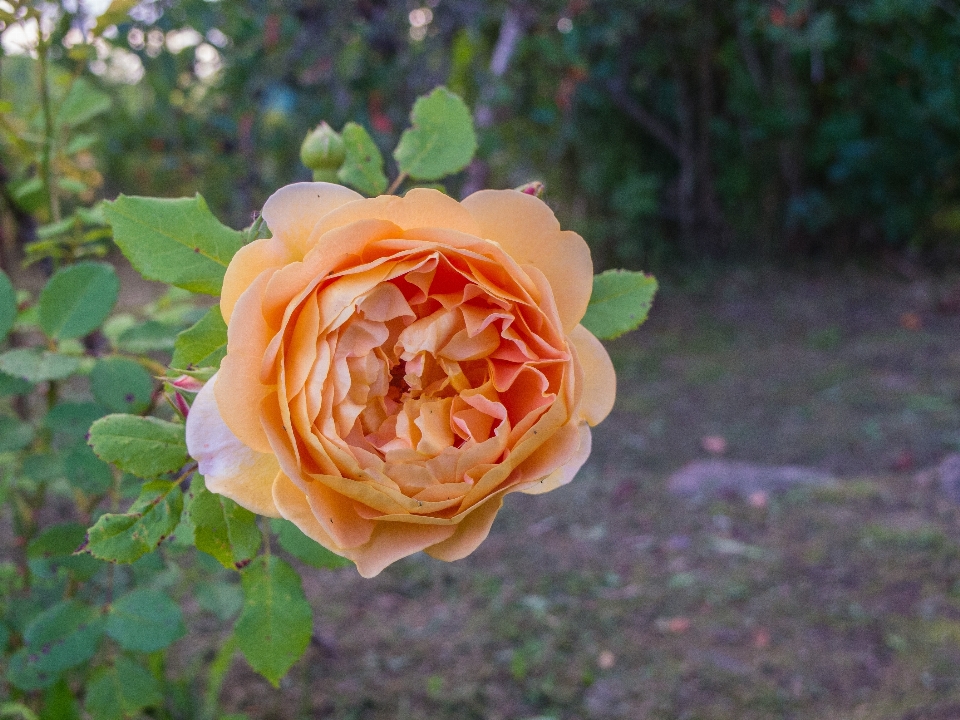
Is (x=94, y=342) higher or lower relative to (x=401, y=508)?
lower

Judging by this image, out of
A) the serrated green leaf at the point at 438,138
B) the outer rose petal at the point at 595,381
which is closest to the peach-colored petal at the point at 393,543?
the outer rose petal at the point at 595,381

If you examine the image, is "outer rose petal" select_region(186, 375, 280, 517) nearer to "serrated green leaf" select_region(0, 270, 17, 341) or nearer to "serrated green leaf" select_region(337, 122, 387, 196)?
"serrated green leaf" select_region(337, 122, 387, 196)

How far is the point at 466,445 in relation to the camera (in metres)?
0.41

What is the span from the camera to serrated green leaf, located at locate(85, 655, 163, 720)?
0.88m

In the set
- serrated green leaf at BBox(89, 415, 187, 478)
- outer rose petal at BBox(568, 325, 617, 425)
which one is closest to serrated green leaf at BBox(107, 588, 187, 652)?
serrated green leaf at BBox(89, 415, 187, 478)

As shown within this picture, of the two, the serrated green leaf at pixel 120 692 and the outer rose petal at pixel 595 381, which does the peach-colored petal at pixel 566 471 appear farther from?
the serrated green leaf at pixel 120 692

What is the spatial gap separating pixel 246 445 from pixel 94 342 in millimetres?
733

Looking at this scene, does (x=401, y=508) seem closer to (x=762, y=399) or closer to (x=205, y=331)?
(x=205, y=331)

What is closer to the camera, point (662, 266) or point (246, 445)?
point (246, 445)

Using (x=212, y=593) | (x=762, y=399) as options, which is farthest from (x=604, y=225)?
(x=212, y=593)

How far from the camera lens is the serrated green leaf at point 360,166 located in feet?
2.06

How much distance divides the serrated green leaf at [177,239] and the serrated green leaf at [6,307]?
0.88 feet

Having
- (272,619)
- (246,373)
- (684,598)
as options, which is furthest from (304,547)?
(684,598)

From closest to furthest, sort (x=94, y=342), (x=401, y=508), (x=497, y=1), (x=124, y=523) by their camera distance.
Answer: (x=401, y=508) → (x=124, y=523) → (x=94, y=342) → (x=497, y=1)
